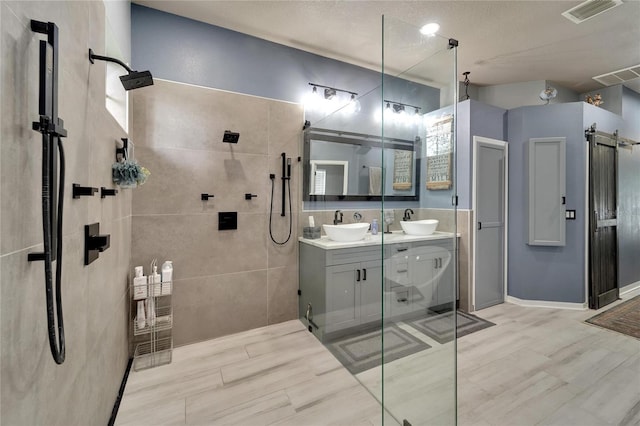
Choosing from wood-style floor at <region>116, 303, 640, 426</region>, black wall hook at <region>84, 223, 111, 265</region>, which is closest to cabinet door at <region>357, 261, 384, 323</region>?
wood-style floor at <region>116, 303, 640, 426</region>

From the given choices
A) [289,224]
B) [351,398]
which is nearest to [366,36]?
[289,224]

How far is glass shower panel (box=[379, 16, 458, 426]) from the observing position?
5.33ft

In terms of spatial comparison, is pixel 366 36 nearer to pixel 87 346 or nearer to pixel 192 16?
pixel 192 16

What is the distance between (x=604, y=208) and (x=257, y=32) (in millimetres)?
4820

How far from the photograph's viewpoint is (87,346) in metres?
1.21

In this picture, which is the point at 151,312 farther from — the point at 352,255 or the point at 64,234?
the point at 352,255

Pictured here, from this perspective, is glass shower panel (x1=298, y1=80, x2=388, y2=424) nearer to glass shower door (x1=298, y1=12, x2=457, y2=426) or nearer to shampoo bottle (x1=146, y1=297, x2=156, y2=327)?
glass shower door (x1=298, y1=12, x2=457, y2=426)

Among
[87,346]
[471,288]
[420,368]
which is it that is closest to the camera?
[87,346]

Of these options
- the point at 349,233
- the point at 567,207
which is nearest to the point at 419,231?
the point at 349,233

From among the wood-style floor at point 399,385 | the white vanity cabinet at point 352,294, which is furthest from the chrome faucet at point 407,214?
the wood-style floor at point 399,385

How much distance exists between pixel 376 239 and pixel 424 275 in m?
0.69

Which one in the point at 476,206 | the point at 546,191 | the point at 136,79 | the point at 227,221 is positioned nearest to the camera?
the point at 136,79

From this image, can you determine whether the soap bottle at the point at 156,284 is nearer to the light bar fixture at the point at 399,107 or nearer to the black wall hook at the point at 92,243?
→ the black wall hook at the point at 92,243

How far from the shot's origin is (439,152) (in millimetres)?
1918
